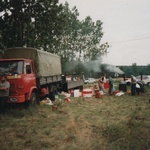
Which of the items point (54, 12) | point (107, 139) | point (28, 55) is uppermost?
point (54, 12)

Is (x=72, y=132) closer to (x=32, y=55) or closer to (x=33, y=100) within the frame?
(x=33, y=100)

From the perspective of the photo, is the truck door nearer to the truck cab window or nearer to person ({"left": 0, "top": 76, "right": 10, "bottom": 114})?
the truck cab window

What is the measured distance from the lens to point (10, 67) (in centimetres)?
1074

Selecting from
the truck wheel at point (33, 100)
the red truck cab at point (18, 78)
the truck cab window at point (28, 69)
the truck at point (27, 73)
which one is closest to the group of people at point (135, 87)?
the truck at point (27, 73)

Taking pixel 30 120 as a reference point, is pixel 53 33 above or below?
above

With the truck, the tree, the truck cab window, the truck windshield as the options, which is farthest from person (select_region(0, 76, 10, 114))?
the tree

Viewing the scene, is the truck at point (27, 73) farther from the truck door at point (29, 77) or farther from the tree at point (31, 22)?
the tree at point (31, 22)

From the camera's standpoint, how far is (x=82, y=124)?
8.42 meters

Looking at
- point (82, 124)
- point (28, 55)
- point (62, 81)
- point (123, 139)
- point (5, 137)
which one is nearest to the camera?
point (123, 139)

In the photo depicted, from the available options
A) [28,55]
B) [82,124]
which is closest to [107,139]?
[82,124]

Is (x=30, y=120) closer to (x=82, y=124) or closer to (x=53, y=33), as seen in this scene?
(x=82, y=124)

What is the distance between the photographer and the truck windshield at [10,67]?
1065cm

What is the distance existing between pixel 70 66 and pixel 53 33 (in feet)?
97.3

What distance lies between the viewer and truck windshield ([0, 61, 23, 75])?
10.6 meters
